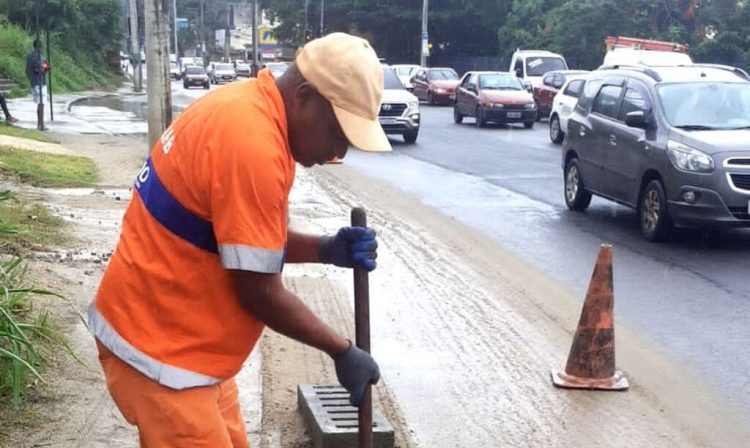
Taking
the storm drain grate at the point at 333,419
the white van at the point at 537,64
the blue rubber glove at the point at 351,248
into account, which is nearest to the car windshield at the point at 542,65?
the white van at the point at 537,64

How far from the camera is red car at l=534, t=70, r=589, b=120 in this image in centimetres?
2903

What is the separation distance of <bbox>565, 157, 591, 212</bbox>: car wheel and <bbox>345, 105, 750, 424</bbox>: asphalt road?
0.51ft

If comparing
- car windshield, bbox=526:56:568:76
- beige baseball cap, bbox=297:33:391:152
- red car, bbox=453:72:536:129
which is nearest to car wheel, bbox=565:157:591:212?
beige baseball cap, bbox=297:33:391:152

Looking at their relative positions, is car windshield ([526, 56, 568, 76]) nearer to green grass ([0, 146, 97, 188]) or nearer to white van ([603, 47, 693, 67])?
white van ([603, 47, 693, 67])

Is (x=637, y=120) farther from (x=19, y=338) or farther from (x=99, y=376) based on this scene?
(x=19, y=338)

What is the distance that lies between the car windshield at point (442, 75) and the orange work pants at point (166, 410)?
38676 millimetres

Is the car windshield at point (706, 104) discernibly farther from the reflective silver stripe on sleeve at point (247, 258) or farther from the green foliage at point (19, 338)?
the reflective silver stripe on sleeve at point (247, 258)

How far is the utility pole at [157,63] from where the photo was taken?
49.8ft

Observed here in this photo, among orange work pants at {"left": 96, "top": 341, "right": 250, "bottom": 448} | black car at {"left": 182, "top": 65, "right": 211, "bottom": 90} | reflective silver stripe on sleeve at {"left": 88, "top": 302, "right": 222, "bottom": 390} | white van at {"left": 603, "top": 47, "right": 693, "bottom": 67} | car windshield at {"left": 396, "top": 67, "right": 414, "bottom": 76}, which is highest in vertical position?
reflective silver stripe on sleeve at {"left": 88, "top": 302, "right": 222, "bottom": 390}

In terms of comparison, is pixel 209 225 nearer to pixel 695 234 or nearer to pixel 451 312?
pixel 451 312

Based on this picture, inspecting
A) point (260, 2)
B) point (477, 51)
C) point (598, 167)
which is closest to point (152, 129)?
point (598, 167)

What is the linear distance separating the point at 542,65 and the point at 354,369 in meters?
33.6

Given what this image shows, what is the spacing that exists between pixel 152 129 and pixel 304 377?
1055cm

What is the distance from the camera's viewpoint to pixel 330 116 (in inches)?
105
